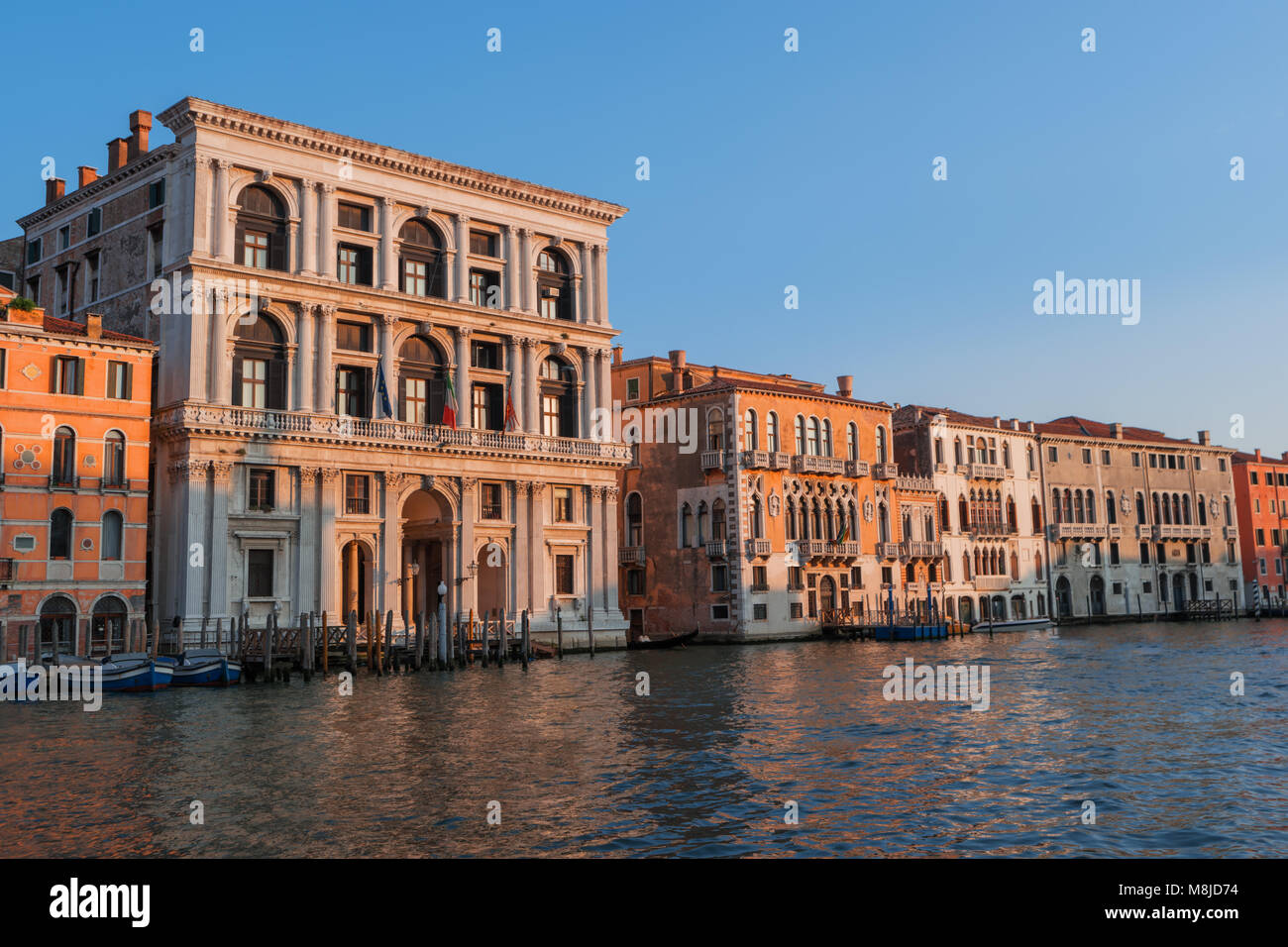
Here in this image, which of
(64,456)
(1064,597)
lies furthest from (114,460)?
(1064,597)

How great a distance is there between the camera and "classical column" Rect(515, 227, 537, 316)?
40.2 meters

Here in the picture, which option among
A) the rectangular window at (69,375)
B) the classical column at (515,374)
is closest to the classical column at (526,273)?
the classical column at (515,374)

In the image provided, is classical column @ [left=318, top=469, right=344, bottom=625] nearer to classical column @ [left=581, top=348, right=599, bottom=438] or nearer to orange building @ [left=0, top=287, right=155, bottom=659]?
orange building @ [left=0, top=287, right=155, bottom=659]

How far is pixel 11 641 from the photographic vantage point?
27.6 metres

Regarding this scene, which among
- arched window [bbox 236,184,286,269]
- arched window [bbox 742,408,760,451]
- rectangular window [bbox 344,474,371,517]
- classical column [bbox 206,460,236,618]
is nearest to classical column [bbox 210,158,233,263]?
arched window [bbox 236,184,286,269]

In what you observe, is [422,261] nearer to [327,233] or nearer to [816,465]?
[327,233]

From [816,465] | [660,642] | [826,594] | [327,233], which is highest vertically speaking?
[327,233]

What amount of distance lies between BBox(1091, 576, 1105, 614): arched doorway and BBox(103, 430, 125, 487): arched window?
50429 millimetres

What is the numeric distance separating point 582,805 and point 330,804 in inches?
99.3

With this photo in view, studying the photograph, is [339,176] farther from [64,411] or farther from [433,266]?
[64,411]

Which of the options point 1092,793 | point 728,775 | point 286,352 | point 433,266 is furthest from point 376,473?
point 1092,793

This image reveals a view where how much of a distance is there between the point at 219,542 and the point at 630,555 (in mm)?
19311

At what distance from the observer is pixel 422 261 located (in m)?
38.3

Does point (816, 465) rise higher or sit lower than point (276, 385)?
lower
